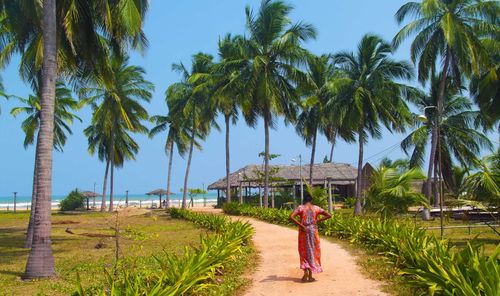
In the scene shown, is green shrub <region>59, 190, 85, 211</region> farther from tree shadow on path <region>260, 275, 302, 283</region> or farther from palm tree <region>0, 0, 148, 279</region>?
tree shadow on path <region>260, 275, 302, 283</region>

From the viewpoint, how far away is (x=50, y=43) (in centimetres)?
1043

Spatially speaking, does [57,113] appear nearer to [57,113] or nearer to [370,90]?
[57,113]

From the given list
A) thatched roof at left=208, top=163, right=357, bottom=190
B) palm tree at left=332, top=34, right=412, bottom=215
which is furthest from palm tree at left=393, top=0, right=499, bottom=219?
thatched roof at left=208, top=163, right=357, bottom=190

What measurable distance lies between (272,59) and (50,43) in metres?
16.6

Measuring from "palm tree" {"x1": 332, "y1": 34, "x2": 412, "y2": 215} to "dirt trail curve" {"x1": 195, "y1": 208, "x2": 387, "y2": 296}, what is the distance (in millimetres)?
15638

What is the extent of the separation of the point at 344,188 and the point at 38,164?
40393 mm

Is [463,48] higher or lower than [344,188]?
higher

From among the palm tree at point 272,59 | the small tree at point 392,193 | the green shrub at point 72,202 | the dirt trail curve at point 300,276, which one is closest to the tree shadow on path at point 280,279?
Answer: the dirt trail curve at point 300,276

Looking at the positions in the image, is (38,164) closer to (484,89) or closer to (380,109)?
(484,89)

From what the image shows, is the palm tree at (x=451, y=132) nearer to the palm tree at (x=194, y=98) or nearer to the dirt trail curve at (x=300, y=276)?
the palm tree at (x=194, y=98)

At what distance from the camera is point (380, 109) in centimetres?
2834

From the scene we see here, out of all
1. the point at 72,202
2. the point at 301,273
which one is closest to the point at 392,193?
the point at 301,273

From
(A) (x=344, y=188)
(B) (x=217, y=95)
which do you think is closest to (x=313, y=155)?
(B) (x=217, y=95)

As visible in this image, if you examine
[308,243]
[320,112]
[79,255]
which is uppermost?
[320,112]
